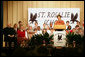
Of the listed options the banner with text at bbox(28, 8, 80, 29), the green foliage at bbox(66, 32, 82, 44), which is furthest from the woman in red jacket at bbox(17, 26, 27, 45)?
the banner with text at bbox(28, 8, 80, 29)

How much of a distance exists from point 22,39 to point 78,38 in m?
2.19

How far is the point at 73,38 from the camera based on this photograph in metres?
7.45

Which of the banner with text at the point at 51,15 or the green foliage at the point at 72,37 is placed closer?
the green foliage at the point at 72,37

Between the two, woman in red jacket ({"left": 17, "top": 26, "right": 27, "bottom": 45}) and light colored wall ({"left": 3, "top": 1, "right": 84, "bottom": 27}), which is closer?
woman in red jacket ({"left": 17, "top": 26, "right": 27, "bottom": 45})

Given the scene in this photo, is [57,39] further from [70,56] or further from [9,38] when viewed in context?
[70,56]

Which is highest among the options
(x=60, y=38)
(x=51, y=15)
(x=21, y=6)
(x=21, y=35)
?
(x=21, y=6)

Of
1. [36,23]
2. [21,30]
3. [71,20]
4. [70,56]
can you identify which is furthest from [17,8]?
[70,56]

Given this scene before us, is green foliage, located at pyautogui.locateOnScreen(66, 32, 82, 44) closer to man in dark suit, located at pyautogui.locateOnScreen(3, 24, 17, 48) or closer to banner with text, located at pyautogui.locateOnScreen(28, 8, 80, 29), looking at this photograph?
man in dark suit, located at pyautogui.locateOnScreen(3, 24, 17, 48)

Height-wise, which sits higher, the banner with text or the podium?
the banner with text

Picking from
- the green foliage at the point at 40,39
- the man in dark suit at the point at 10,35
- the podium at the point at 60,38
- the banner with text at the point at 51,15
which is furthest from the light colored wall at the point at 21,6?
the green foliage at the point at 40,39

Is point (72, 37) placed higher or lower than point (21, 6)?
lower

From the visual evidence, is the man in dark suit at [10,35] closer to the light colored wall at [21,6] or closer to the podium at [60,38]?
the podium at [60,38]

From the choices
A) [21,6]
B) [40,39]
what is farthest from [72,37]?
[21,6]

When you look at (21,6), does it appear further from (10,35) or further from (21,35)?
(10,35)
